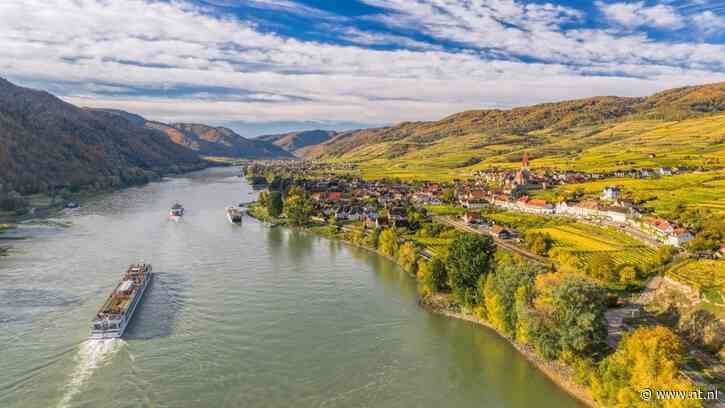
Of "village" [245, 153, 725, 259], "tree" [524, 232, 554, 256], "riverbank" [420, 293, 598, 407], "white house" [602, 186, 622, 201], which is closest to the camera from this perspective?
"riverbank" [420, 293, 598, 407]

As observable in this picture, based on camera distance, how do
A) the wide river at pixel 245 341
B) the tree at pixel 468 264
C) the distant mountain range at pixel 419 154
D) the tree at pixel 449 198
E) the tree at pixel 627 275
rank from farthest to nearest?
the distant mountain range at pixel 419 154 → the tree at pixel 449 198 → the tree at pixel 627 275 → the tree at pixel 468 264 → the wide river at pixel 245 341

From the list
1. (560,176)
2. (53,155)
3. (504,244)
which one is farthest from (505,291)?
(53,155)

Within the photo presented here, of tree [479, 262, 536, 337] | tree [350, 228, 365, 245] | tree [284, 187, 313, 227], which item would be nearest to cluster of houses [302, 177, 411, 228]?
tree [284, 187, 313, 227]

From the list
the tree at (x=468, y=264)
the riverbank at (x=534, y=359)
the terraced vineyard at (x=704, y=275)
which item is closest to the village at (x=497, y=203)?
the terraced vineyard at (x=704, y=275)

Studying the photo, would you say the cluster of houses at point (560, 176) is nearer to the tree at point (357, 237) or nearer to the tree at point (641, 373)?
the tree at point (357, 237)

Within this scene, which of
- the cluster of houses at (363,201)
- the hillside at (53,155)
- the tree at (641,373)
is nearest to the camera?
the tree at (641,373)

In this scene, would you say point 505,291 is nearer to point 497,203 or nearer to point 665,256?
point 665,256

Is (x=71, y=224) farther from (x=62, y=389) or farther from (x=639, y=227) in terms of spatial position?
(x=639, y=227)

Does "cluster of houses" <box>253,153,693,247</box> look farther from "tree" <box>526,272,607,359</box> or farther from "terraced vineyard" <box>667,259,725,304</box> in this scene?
"tree" <box>526,272,607,359</box>
